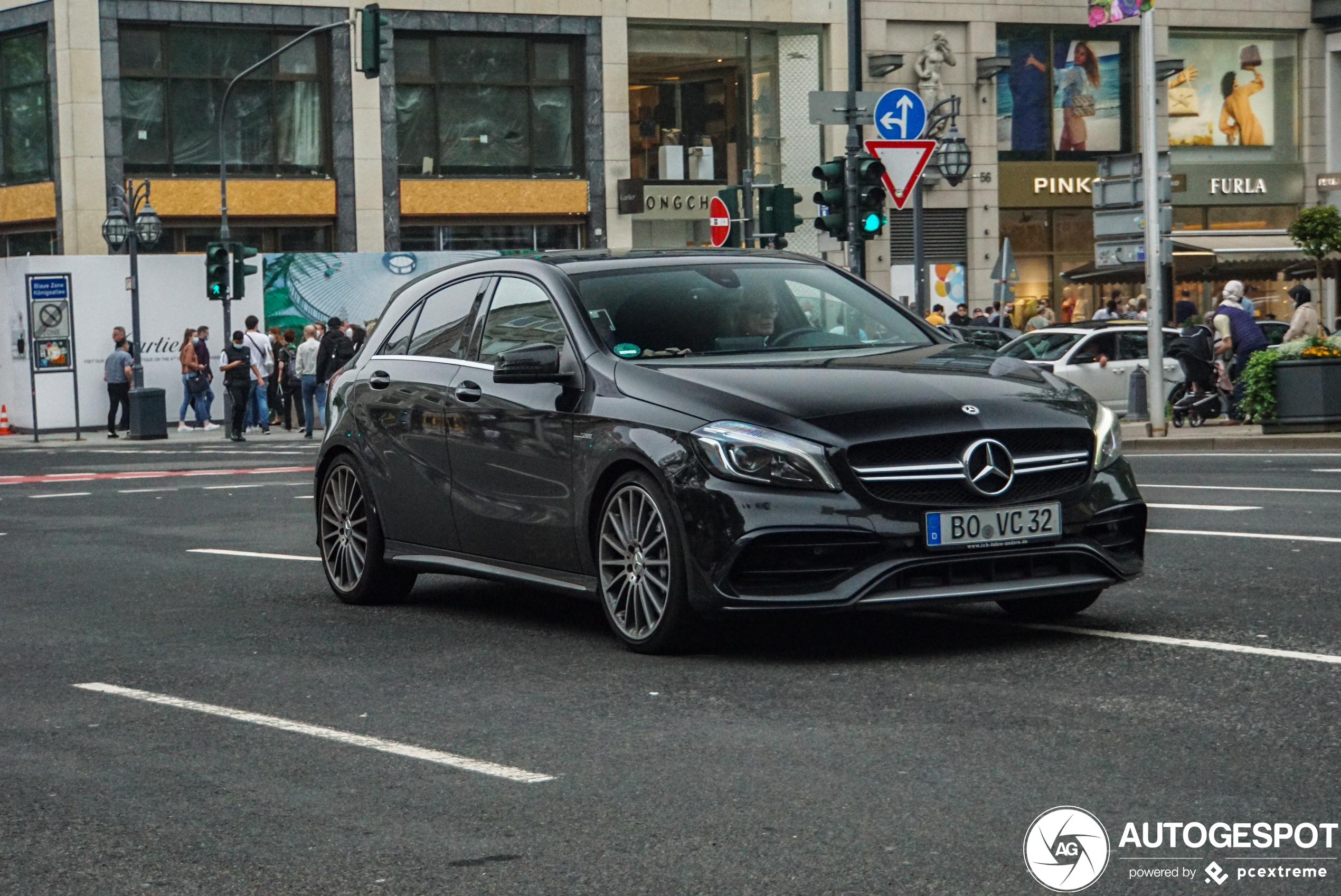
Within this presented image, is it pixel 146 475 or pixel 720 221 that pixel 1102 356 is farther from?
pixel 146 475

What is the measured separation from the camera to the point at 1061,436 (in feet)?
25.1

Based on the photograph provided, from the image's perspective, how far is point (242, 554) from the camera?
12.9 metres

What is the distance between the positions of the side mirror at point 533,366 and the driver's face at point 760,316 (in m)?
0.80

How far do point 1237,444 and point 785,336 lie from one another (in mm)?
14997

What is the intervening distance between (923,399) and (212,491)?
42.2ft

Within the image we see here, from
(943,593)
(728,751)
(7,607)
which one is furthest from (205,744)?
(7,607)

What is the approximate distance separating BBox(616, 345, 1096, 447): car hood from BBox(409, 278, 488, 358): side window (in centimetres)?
145

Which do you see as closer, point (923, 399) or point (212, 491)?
point (923, 399)

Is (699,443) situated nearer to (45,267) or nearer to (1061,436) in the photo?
(1061,436)

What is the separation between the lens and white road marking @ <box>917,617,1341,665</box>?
7.18m

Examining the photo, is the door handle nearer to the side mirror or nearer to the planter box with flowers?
the side mirror

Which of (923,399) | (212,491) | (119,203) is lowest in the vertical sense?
(212,491)

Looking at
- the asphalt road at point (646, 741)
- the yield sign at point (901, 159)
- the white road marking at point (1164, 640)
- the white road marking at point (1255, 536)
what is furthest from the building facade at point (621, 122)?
the white road marking at point (1164, 640)

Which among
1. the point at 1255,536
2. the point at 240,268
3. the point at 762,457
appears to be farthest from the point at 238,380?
the point at 762,457
